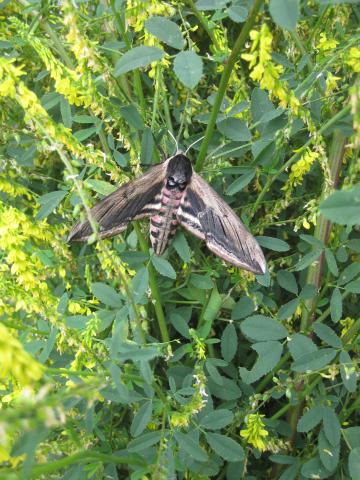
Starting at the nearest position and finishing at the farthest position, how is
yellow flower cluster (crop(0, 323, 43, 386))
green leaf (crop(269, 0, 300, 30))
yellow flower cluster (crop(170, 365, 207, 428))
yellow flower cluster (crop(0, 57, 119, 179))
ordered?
yellow flower cluster (crop(0, 323, 43, 386)), green leaf (crop(269, 0, 300, 30)), yellow flower cluster (crop(0, 57, 119, 179)), yellow flower cluster (crop(170, 365, 207, 428))

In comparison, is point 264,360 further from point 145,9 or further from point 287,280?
point 145,9

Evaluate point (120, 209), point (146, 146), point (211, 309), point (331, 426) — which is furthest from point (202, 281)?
point (331, 426)

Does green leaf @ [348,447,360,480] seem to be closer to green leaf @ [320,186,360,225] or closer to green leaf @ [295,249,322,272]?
green leaf @ [295,249,322,272]

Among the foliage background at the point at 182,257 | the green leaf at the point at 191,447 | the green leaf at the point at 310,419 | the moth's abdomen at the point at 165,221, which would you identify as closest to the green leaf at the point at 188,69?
the foliage background at the point at 182,257

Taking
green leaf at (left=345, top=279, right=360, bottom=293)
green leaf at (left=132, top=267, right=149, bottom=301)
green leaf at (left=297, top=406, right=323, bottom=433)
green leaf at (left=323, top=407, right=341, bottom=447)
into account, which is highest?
green leaf at (left=132, top=267, right=149, bottom=301)

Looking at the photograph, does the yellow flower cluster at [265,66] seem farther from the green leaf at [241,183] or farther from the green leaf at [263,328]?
the green leaf at [263,328]

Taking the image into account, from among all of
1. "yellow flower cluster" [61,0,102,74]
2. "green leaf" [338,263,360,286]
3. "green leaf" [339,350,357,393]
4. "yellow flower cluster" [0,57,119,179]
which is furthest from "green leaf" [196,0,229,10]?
"green leaf" [339,350,357,393]

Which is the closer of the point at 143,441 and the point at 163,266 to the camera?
the point at 143,441
